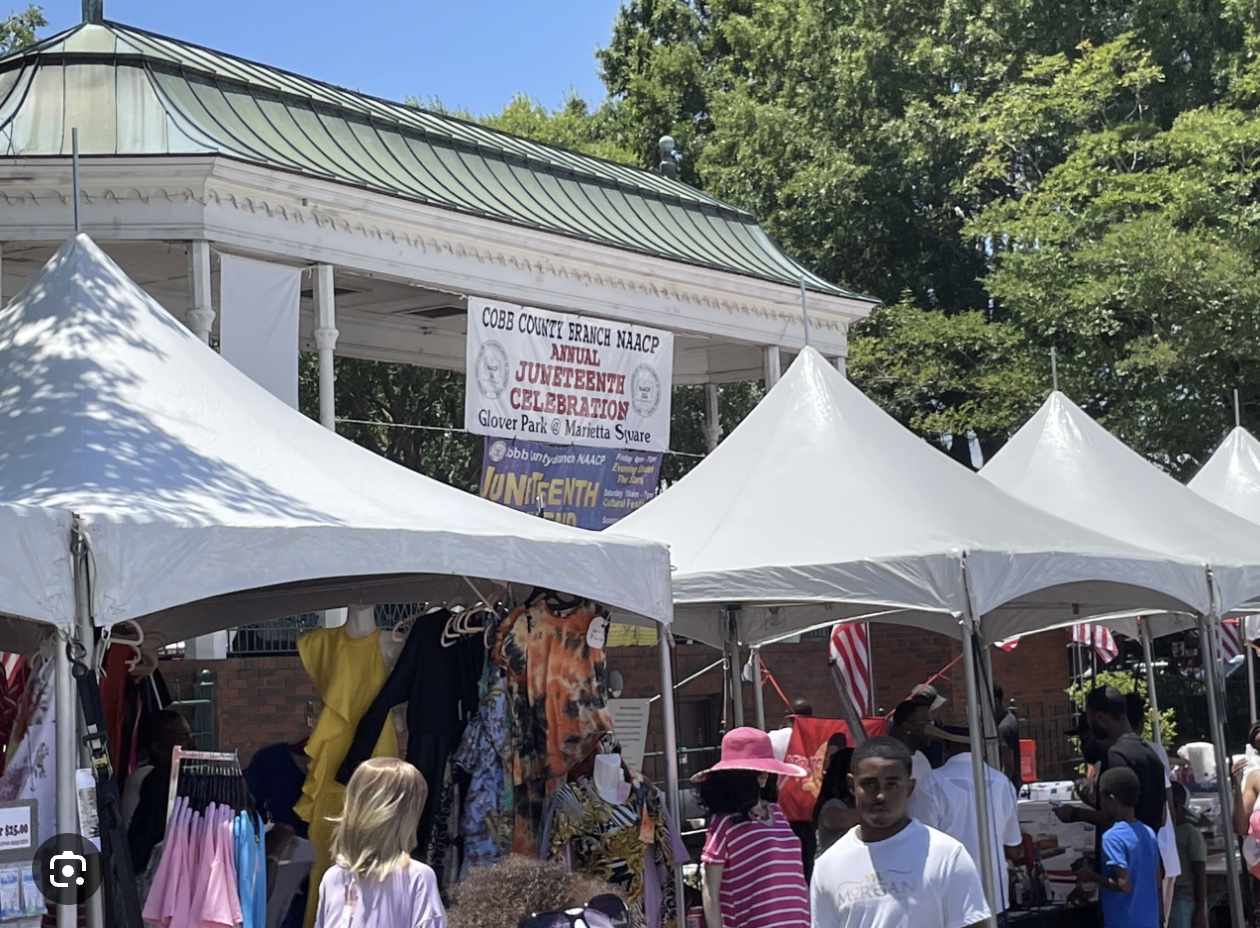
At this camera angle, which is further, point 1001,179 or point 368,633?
point 1001,179

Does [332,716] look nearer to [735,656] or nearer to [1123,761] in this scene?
[1123,761]

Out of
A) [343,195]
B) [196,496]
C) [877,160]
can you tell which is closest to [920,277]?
[877,160]

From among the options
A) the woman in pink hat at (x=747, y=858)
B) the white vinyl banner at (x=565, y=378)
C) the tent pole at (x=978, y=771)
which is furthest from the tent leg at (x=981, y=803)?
the white vinyl banner at (x=565, y=378)

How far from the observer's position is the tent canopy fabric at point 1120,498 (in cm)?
1081

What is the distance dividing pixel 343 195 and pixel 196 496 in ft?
25.7

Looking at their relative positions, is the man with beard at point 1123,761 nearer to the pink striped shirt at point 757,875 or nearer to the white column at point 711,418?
the pink striped shirt at point 757,875

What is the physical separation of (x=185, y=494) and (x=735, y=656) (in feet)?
20.5

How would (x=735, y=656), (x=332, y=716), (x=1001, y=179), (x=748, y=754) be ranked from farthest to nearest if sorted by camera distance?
(x=1001, y=179)
(x=735, y=656)
(x=332, y=716)
(x=748, y=754)

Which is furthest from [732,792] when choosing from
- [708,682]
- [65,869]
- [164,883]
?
[708,682]

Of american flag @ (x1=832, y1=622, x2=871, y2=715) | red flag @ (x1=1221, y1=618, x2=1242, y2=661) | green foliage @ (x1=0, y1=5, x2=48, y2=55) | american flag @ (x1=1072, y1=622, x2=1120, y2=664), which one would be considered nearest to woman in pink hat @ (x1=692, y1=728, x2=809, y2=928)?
american flag @ (x1=832, y1=622, x2=871, y2=715)

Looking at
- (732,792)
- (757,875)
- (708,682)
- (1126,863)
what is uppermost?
(708,682)

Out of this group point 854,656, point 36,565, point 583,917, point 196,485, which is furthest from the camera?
point 854,656

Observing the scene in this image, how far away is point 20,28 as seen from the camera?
30.7m

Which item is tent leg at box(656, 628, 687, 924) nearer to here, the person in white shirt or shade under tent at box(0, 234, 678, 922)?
shade under tent at box(0, 234, 678, 922)
